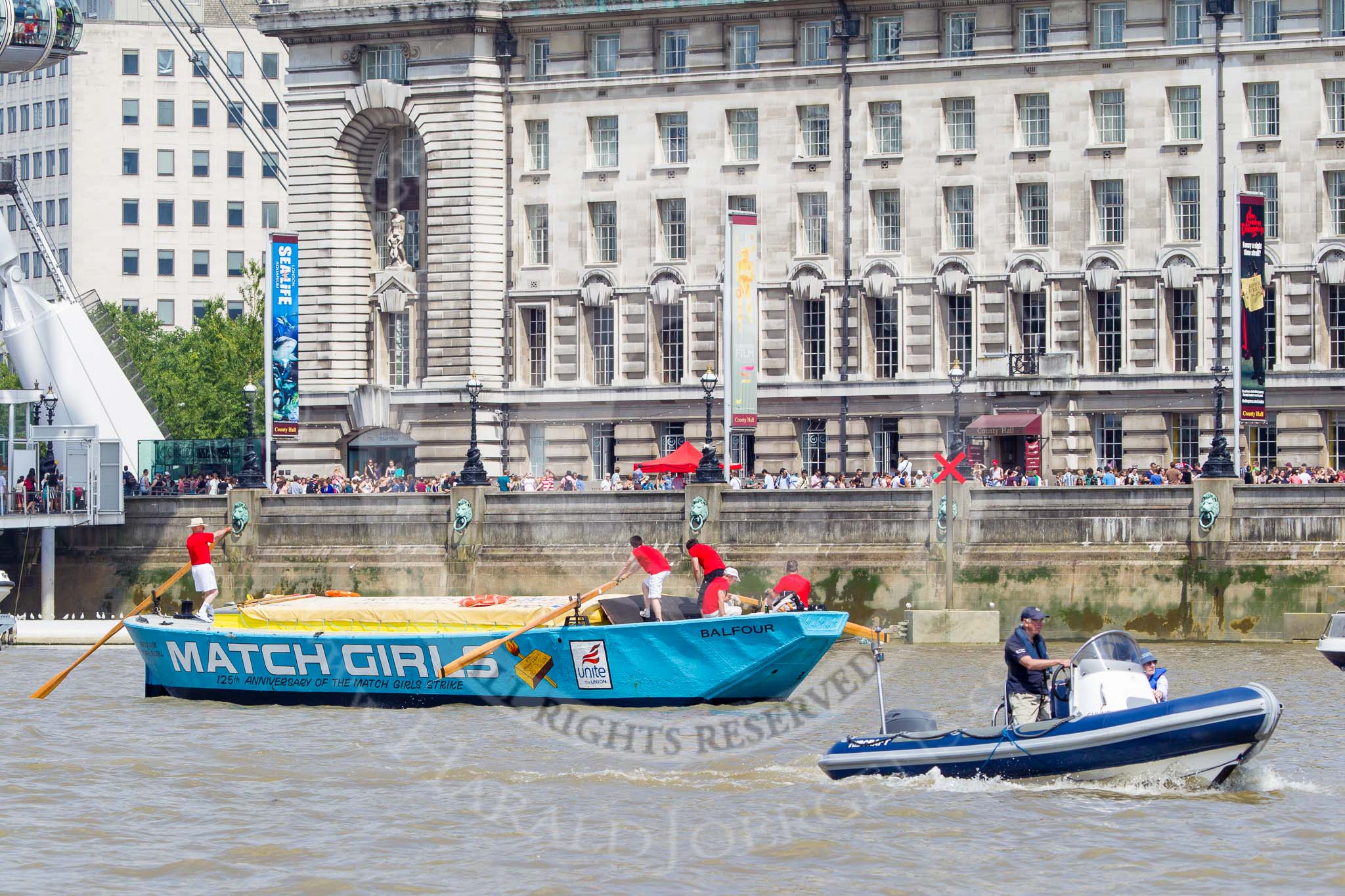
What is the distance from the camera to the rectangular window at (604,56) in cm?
6788

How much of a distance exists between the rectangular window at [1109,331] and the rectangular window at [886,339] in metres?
5.70

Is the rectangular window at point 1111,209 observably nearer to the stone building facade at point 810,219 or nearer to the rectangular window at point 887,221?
the stone building facade at point 810,219

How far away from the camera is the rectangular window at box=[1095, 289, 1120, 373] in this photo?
2502 inches

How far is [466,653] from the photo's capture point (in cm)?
Answer: 3575

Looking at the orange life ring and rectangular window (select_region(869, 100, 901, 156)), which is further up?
rectangular window (select_region(869, 100, 901, 156))

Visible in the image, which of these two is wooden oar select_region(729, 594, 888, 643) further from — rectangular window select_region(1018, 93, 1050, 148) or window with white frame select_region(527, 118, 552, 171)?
window with white frame select_region(527, 118, 552, 171)

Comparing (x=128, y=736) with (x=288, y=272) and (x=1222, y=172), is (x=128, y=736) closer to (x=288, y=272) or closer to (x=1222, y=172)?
(x=288, y=272)

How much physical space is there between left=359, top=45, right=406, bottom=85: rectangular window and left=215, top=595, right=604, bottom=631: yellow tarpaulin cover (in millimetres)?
34208

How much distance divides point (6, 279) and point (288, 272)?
Answer: 27.8 feet

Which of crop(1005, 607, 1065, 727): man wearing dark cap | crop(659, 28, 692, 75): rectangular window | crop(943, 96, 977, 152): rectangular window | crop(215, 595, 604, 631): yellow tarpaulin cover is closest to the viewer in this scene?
crop(1005, 607, 1065, 727): man wearing dark cap

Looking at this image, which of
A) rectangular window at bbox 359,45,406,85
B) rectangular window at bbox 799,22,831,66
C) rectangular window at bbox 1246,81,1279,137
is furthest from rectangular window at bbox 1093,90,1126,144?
rectangular window at bbox 359,45,406,85

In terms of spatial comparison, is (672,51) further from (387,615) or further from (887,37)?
(387,615)

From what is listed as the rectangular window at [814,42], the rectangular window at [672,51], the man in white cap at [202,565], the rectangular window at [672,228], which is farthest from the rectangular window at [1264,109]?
the man in white cap at [202,565]

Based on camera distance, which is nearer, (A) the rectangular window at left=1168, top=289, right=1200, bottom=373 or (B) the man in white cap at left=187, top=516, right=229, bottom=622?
(B) the man in white cap at left=187, top=516, right=229, bottom=622
